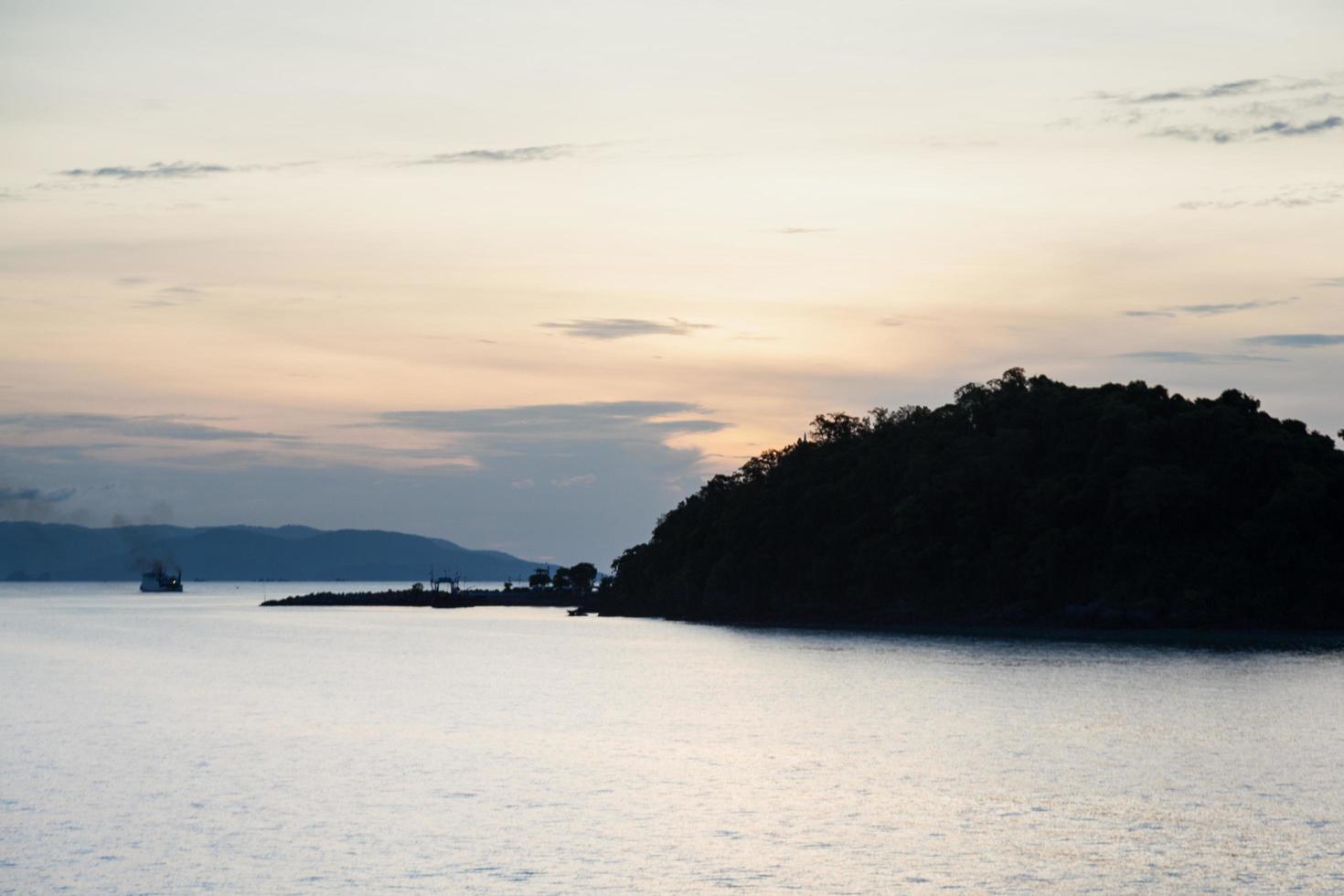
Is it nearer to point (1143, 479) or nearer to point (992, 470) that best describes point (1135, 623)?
point (1143, 479)

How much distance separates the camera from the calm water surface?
31.8 m

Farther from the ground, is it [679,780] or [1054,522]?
[1054,522]

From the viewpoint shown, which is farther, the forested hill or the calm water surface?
the forested hill

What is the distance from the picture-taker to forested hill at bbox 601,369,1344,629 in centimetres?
13762

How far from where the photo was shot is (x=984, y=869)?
31625mm

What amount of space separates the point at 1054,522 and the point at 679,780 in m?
114

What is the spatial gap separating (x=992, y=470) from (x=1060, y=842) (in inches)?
5060

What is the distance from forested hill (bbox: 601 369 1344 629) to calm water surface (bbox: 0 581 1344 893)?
152 feet

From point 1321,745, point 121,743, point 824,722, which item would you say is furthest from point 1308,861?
point 121,743

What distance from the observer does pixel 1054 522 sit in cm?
15175

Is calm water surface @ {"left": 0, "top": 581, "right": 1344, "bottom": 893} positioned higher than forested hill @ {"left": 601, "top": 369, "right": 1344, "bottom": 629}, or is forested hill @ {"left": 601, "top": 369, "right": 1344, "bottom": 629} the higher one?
forested hill @ {"left": 601, "top": 369, "right": 1344, "bottom": 629}

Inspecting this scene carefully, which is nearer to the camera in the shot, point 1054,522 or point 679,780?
Result: point 679,780

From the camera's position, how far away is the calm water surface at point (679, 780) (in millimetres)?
31828

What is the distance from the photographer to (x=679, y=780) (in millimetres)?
45719
